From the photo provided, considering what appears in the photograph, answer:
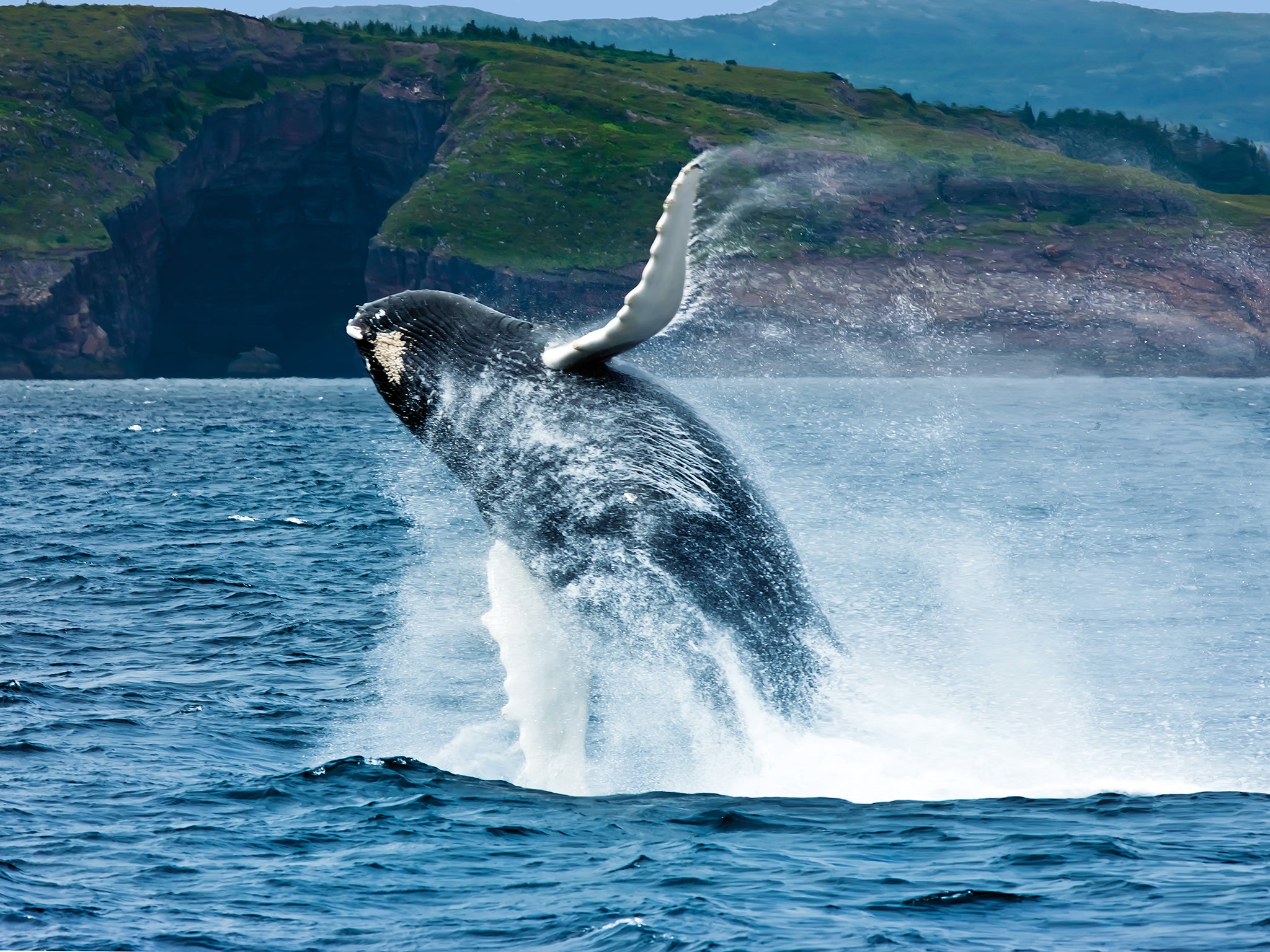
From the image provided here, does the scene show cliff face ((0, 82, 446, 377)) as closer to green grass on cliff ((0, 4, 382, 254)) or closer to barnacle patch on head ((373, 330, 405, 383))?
green grass on cliff ((0, 4, 382, 254))

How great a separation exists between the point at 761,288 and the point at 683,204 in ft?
303

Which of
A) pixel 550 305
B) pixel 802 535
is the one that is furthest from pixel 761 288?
pixel 802 535

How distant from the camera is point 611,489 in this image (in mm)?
8352

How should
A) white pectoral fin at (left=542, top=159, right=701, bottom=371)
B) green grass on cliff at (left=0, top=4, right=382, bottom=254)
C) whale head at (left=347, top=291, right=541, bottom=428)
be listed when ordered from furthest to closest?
green grass on cliff at (left=0, top=4, right=382, bottom=254)
whale head at (left=347, top=291, right=541, bottom=428)
white pectoral fin at (left=542, top=159, right=701, bottom=371)

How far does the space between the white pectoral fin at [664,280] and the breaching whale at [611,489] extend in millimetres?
28

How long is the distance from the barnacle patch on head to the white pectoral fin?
5.65ft

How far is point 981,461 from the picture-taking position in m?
39.3

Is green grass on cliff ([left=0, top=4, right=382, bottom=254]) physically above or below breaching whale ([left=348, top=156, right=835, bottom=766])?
above

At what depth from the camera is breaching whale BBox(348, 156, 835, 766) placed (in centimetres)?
826

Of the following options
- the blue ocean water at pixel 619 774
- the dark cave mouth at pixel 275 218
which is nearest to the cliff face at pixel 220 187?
the dark cave mouth at pixel 275 218

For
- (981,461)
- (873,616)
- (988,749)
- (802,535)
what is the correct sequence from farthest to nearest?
1. (981,461)
2. (802,535)
3. (873,616)
4. (988,749)

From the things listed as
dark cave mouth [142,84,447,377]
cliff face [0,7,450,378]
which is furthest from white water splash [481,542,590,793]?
dark cave mouth [142,84,447,377]

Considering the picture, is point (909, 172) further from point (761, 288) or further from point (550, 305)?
point (550, 305)

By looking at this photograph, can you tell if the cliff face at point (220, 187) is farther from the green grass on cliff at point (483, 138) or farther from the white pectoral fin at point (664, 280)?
the white pectoral fin at point (664, 280)
